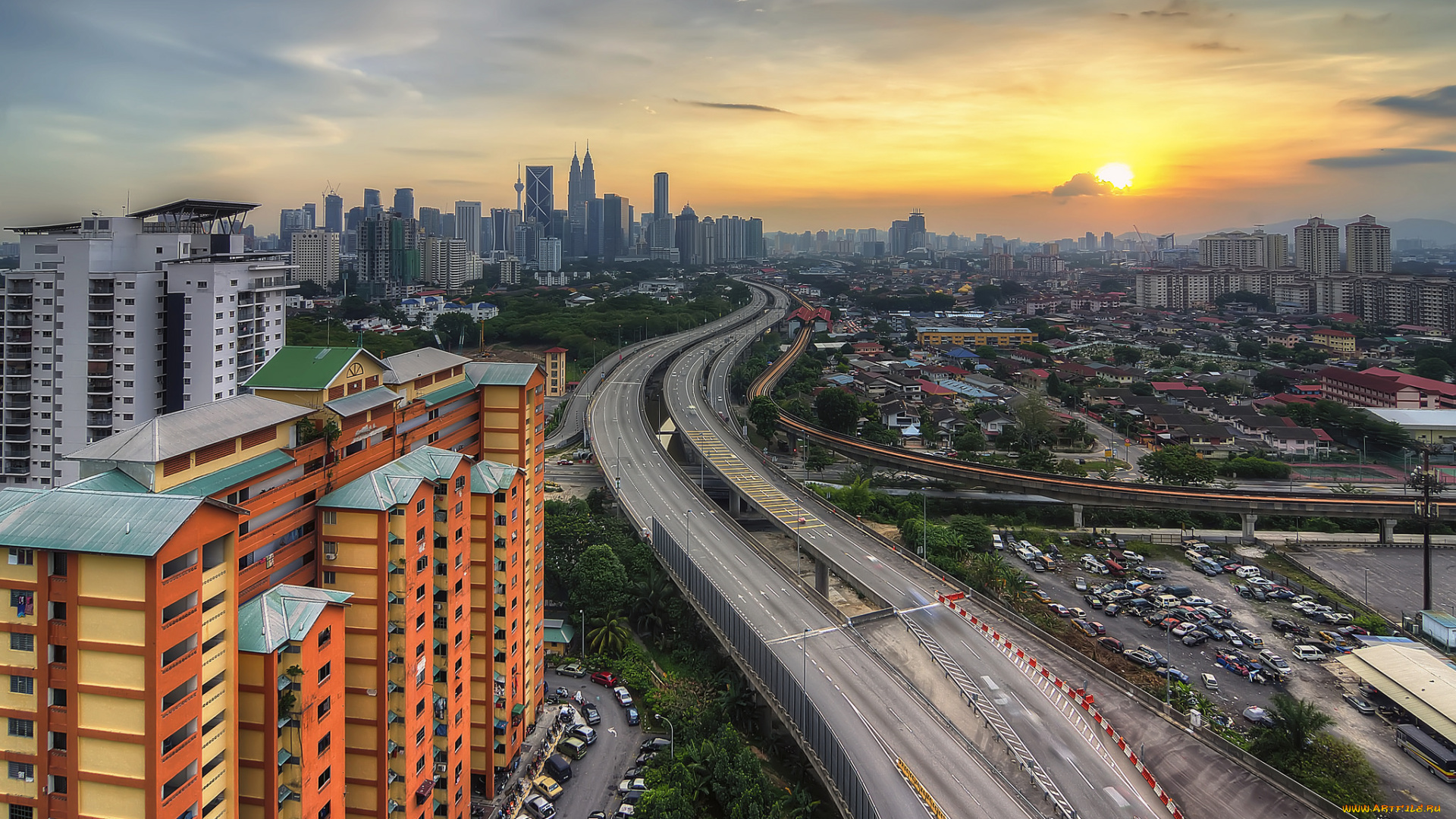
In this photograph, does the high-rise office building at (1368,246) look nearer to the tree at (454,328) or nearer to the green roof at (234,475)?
the tree at (454,328)

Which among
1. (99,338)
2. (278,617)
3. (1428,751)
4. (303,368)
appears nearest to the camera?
(278,617)

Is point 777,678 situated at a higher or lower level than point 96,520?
lower

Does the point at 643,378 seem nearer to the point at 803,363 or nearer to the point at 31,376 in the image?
the point at 803,363

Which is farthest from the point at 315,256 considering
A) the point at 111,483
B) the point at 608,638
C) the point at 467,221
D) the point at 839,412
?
the point at 111,483

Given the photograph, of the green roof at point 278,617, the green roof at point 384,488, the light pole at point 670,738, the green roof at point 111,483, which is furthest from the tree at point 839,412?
the green roof at point 111,483

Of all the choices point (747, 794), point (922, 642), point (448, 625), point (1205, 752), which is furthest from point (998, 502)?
point (448, 625)

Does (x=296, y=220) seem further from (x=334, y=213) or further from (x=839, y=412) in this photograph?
(x=839, y=412)
